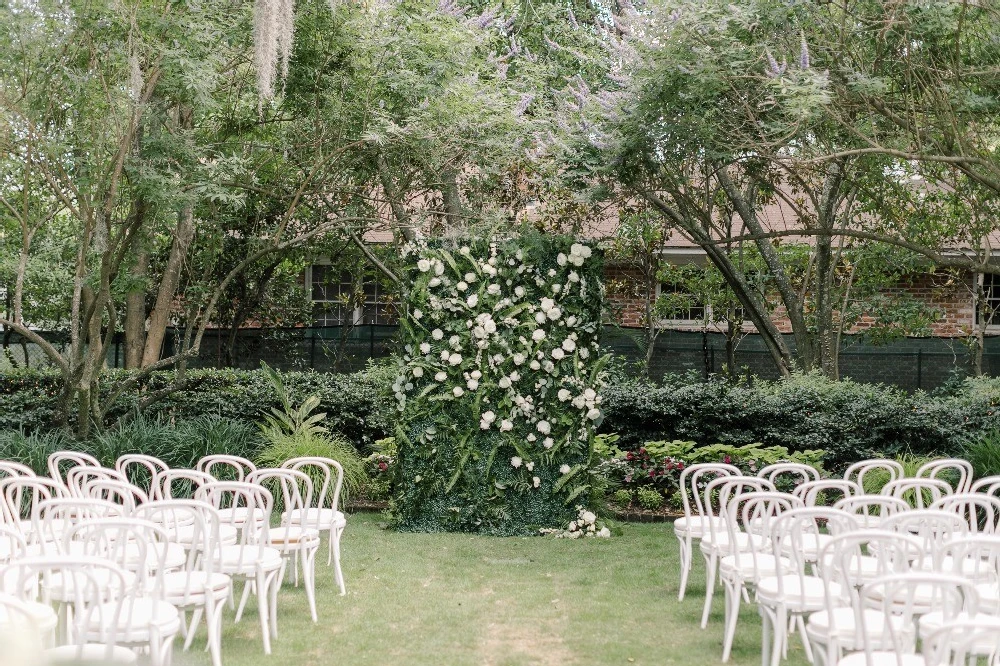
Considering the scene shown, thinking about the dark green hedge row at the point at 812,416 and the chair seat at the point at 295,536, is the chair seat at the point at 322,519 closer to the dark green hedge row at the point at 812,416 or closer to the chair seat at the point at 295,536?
the chair seat at the point at 295,536

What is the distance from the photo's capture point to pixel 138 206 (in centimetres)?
867

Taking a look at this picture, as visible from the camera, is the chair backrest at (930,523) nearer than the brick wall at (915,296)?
Yes

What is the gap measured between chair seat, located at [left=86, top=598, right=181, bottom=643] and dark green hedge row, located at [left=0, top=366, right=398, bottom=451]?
6.04 meters

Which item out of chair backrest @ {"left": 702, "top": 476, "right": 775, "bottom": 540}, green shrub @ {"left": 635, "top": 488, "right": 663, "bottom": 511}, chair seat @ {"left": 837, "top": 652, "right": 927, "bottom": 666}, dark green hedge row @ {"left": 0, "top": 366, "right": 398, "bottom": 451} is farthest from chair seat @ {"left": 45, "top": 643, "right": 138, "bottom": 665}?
dark green hedge row @ {"left": 0, "top": 366, "right": 398, "bottom": 451}

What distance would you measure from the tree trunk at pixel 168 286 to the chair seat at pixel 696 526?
18.7 ft

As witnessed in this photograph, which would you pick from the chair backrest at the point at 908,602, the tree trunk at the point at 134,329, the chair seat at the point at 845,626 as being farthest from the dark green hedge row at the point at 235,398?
the chair seat at the point at 845,626

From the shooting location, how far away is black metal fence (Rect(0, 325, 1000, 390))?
14.3 meters

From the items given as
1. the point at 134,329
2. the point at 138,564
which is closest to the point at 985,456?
the point at 138,564

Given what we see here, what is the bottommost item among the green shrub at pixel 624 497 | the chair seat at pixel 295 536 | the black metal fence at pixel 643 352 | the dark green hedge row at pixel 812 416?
the green shrub at pixel 624 497

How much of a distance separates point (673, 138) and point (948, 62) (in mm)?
2171

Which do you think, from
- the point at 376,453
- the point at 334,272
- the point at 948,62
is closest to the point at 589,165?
the point at 948,62

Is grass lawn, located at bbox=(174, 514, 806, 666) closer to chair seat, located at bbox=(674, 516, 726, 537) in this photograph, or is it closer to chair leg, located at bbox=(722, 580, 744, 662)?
chair leg, located at bbox=(722, 580, 744, 662)

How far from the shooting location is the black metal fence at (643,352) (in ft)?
46.8

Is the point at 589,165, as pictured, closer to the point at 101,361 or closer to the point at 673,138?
the point at 673,138
